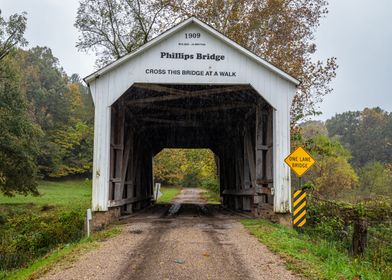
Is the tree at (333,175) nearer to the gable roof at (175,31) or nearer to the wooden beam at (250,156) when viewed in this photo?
the wooden beam at (250,156)

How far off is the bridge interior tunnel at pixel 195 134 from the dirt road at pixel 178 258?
3037 millimetres

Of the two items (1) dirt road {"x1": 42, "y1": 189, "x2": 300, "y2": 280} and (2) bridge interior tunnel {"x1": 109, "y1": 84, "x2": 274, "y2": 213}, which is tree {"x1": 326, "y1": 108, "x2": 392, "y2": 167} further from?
(1) dirt road {"x1": 42, "y1": 189, "x2": 300, "y2": 280}

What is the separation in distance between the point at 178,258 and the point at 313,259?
2133mm

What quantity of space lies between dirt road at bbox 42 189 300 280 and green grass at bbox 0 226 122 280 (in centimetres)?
22

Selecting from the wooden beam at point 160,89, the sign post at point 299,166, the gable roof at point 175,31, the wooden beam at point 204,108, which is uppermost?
the gable roof at point 175,31

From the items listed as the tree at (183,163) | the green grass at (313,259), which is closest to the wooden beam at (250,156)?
the green grass at (313,259)

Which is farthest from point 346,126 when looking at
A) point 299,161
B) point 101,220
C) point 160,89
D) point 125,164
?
point 101,220

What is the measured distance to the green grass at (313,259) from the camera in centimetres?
616

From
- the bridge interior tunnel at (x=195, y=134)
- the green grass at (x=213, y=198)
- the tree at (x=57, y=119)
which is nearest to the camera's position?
the bridge interior tunnel at (x=195, y=134)

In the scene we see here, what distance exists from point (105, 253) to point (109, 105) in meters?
5.12

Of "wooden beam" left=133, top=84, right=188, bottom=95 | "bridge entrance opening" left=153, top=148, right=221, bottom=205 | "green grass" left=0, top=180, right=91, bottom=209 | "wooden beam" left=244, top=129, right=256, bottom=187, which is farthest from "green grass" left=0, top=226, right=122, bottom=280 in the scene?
"bridge entrance opening" left=153, top=148, right=221, bottom=205

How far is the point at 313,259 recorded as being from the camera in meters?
7.14

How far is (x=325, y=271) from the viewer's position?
20.5 feet

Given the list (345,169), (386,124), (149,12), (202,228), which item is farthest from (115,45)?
(386,124)
